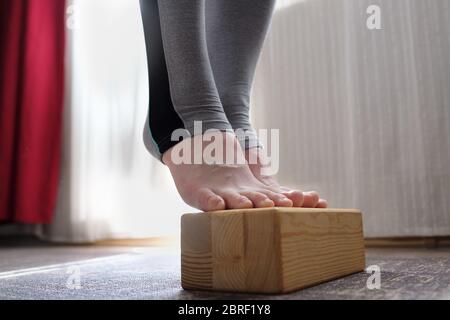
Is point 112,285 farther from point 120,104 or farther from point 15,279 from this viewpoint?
point 120,104

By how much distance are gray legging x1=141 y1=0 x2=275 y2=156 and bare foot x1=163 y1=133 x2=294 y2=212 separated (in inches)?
2.0

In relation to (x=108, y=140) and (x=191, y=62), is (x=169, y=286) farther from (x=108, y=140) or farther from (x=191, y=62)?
(x=108, y=140)

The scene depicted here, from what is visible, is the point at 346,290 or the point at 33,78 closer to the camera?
the point at 346,290

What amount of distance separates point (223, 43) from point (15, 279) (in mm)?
498

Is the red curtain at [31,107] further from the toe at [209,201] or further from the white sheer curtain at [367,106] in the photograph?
the toe at [209,201]

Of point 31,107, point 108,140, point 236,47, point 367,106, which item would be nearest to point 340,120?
point 367,106

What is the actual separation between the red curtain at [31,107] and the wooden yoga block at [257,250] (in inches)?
66.0

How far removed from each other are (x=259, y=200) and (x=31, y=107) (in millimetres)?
1780

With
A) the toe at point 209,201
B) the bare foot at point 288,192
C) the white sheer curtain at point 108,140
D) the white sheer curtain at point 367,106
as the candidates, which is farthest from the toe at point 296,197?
the white sheer curtain at point 108,140

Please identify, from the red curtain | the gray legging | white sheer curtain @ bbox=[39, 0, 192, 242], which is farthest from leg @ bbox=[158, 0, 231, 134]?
the red curtain

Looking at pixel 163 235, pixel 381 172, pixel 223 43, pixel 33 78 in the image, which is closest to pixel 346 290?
pixel 223 43

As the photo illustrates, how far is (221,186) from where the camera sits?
581 mm

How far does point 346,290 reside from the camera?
0.47 m

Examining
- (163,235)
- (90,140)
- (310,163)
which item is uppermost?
(90,140)
